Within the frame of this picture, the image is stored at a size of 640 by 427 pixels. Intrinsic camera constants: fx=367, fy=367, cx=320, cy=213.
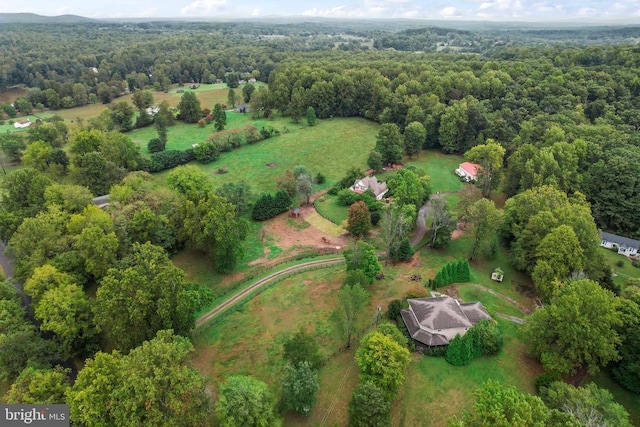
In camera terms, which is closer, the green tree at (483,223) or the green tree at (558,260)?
the green tree at (558,260)

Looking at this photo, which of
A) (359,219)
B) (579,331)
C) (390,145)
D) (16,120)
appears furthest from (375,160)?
(16,120)

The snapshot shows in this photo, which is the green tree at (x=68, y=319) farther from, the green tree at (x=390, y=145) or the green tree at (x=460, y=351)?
the green tree at (x=390, y=145)

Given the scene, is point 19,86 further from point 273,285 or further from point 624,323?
point 624,323

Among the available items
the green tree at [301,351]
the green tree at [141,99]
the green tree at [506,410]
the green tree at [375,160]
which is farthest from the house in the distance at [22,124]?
the green tree at [506,410]

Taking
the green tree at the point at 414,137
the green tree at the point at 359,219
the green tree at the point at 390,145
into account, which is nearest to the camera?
the green tree at the point at 359,219

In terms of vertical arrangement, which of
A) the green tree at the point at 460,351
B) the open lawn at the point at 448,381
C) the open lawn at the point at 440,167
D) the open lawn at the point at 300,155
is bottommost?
the open lawn at the point at 300,155

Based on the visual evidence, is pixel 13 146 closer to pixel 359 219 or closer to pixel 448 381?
pixel 359 219
